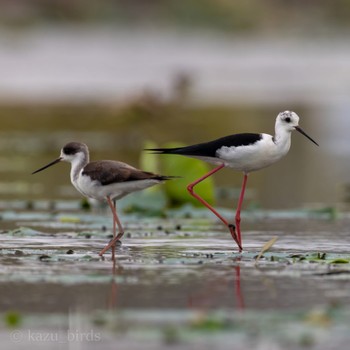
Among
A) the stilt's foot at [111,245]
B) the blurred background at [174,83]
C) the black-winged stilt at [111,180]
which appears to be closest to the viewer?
the stilt's foot at [111,245]

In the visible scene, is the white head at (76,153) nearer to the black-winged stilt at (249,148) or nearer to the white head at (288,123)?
the black-winged stilt at (249,148)

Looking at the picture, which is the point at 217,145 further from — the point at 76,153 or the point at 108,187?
the point at 76,153

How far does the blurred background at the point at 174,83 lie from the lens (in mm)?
14641

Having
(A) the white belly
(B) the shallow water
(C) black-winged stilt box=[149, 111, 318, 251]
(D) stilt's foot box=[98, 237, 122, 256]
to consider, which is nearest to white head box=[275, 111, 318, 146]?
(C) black-winged stilt box=[149, 111, 318, 251]

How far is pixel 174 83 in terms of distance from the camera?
2117 cm

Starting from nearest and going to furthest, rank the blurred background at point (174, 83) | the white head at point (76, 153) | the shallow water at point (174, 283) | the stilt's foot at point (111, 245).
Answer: the shallow water at point (174, 283), the stilt's foot at point (111, 245), the white head at point (76, 153), the blurred background at point (174, 83)

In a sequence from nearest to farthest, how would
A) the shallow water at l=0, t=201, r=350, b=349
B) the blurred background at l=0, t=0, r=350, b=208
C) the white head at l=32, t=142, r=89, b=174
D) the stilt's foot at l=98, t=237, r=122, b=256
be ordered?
the shallow water at l=0, t=201, r=350, b=349 → the stilt's foot at l=98, t=237, r=122, b=256 → the white head at l=32, t=142, r=89, b=174 → the blurred background at l=0, t=0, r=350, b=208

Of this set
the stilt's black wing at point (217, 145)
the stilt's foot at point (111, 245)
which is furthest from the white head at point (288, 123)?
the stilt's foot at point (111, 245)

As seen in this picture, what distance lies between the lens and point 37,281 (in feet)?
22.8

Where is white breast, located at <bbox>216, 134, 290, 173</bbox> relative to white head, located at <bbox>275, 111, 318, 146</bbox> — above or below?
below

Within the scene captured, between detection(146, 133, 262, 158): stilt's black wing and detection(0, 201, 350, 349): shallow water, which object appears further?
detection(146, 133, 262, 158): stilt's black wing

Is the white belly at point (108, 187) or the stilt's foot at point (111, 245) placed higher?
the white belly at point (108, 187)

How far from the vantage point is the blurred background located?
1464 cm

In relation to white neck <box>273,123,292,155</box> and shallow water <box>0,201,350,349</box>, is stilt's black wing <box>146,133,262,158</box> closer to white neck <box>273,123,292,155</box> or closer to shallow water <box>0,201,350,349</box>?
white neck <box>273,123,292,155</box>
